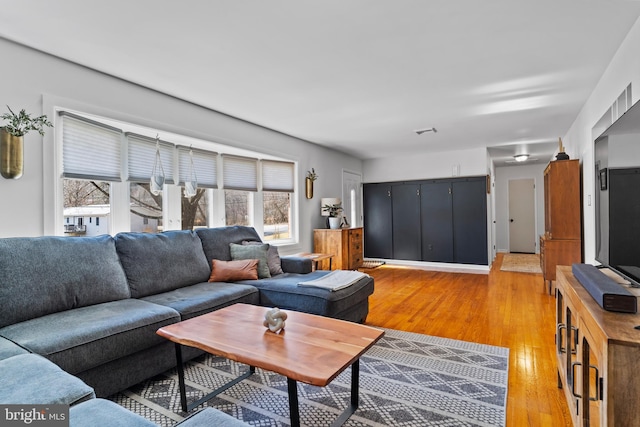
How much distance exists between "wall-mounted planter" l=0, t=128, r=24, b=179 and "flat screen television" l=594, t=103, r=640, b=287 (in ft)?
11.5

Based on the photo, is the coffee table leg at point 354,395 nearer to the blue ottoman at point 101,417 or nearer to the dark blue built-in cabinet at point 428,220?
the blue ottoman at point 101,417

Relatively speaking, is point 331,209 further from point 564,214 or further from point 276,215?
point 564,214

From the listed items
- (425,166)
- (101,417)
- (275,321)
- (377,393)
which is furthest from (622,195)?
(425,166)

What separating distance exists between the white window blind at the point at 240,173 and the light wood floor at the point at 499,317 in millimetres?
2292

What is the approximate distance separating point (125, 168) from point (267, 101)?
5.14 feet

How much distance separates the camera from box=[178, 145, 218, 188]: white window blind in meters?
3.77

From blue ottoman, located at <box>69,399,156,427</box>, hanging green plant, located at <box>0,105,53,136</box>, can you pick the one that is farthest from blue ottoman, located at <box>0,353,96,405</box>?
hanging green plant, located at <box>0,105,53,136</box>

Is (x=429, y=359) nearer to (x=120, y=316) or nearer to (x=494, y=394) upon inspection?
(x=494, y=394)

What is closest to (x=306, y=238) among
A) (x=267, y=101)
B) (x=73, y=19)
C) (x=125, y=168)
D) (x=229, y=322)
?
(x=267, y=101)

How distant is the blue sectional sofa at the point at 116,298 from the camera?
5.95 ft

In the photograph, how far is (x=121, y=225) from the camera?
3.22 metres

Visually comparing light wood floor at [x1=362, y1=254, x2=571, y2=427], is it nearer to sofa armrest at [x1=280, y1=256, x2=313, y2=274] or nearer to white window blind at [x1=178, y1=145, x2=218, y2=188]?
sofa armrest at [x1=280, y1=256, x2=313, y2=274]

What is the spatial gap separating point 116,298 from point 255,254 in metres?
1.35

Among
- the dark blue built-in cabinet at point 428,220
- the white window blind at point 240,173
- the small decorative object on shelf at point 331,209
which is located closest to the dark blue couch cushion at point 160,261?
the white window blind at point 240,173
